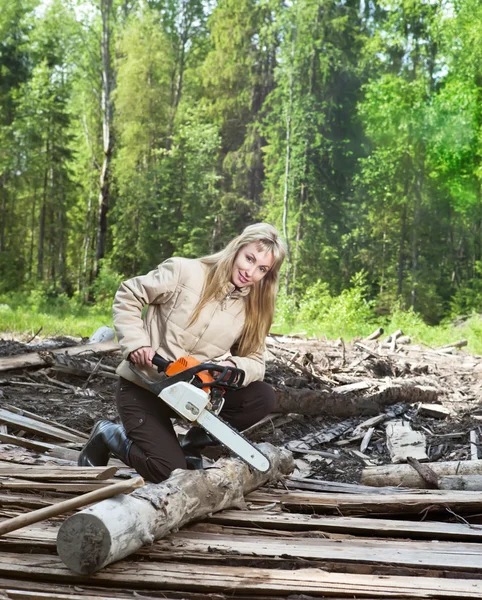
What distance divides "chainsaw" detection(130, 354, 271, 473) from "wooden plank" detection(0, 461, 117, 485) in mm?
477

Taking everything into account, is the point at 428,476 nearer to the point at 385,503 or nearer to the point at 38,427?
the point at 385,503

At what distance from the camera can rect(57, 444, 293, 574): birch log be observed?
8.09 ft

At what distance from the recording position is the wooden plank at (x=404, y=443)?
19.1 ft

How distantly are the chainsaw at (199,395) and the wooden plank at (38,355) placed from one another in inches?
175

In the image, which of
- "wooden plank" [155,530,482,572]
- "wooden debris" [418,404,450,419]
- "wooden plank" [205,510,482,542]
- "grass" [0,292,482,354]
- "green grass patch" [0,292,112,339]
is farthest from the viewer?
"green grass patch" [0,292,112,339]

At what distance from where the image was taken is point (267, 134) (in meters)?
26.3

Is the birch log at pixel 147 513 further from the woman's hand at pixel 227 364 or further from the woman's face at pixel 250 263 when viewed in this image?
the woman's face at pixel 250 263

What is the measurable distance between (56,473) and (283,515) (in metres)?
1.19

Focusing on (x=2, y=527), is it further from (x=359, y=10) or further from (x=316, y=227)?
(x=359, y=10)

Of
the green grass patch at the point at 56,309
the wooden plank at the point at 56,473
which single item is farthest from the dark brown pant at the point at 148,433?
the green grass patch at the point at 56,309

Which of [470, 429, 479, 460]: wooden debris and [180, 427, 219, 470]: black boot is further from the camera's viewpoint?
[470, 429, 479, 460]: wooden debris

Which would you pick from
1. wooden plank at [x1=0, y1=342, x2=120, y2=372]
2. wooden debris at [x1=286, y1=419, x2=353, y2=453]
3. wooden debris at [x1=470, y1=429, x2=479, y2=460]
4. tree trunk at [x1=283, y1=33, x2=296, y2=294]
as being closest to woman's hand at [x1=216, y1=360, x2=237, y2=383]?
wooden debris at [x1=286, y1=419, x2=353, y2=453]

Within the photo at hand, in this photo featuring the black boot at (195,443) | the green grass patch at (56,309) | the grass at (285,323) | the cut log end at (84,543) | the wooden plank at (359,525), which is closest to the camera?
the cut log end at (84,543)

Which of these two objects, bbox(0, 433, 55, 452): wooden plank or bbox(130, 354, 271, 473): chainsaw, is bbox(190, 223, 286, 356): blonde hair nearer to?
bbox(130, 354, 271, 473): chainsaw
